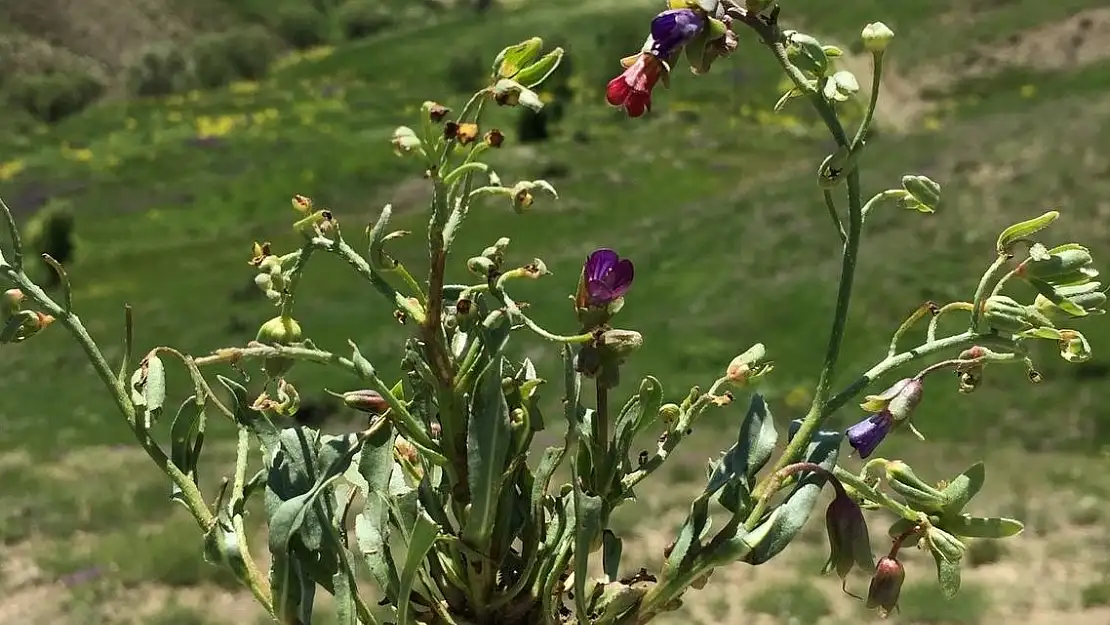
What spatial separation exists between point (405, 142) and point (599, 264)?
0.21 m

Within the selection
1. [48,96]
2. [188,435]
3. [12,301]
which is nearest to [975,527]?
[188,435]

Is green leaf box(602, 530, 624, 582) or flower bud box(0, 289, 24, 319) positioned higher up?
flower bud box(0, 289, 24, 319)

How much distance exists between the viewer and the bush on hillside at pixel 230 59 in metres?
51.1

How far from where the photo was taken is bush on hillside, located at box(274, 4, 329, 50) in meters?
63.3

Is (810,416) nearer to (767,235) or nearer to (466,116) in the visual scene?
(466,116)

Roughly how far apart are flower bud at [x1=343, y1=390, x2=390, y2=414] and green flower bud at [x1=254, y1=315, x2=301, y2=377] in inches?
2.6

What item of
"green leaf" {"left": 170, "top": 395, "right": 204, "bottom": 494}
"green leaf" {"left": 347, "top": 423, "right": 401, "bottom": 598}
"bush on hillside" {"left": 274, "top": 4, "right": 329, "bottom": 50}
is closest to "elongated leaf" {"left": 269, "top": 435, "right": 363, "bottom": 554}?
"green leaf" {"left": 347, "top": 423, "right": 401, "bottom": 598}

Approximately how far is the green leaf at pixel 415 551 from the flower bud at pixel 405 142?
31 cm

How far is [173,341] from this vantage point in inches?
670

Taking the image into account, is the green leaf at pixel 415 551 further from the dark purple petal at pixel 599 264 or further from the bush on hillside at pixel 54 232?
the bush on hillside at pixel 54 232

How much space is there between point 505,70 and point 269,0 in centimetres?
7354

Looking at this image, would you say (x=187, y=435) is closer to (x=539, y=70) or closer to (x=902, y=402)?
(x=539, y=70)

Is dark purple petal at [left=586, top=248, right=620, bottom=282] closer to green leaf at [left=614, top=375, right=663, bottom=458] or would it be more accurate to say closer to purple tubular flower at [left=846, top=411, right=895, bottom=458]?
green leaf at [left=614, top=375, right=663, bottom=458]

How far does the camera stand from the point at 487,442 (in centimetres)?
96
